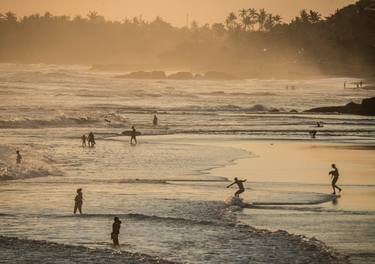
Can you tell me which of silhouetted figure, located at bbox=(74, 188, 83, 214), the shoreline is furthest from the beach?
silhouetted figure, located at bbox=(74, 188, 83, 214)

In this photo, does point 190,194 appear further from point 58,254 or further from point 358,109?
point 358,109

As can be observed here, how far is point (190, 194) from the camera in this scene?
95.2 ft

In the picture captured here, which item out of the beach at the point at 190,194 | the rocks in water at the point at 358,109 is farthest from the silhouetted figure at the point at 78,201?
the rocks in water at the point at 358,109

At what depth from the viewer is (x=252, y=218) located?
24.6 metres

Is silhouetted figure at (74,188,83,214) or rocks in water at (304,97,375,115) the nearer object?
silhouetted figure at (74,188,83,214)

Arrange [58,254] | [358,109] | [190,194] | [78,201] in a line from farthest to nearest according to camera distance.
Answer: [358,109] → [190,194] → [78,201] → [58,254]

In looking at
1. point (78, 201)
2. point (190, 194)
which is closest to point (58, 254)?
point (78, 201)

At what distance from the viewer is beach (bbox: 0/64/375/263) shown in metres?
20.7

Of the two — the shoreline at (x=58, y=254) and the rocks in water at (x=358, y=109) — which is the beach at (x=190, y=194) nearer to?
the shoreline at (x=58, y=254)

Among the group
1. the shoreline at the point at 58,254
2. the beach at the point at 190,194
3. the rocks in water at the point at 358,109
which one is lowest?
the shoreline at the point at 58,254

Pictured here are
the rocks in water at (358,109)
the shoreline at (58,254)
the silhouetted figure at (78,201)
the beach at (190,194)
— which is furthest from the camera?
the rocks in water at (358,109)

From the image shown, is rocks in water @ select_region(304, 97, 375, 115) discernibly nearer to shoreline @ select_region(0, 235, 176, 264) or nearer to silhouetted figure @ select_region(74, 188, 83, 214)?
silhouetted figure @ select_region(74, 188, 83, 214)

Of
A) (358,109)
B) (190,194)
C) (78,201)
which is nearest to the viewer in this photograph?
(78,201)

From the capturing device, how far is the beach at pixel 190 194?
68.0ft
